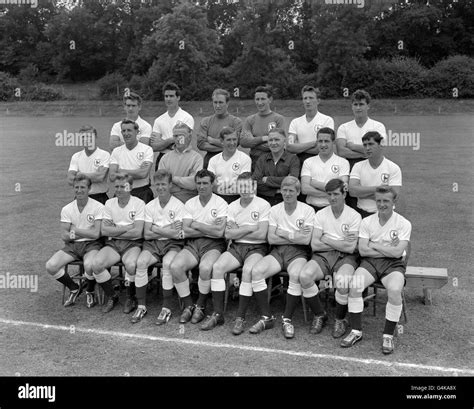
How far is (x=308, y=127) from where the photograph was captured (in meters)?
7.57

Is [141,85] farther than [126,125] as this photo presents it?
Yes

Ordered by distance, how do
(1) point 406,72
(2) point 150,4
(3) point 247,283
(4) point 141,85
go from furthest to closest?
(2) point 150,4 < (4) point 141,85 < (1) point 406,72 < (3) point 247,283

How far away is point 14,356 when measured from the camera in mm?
5660

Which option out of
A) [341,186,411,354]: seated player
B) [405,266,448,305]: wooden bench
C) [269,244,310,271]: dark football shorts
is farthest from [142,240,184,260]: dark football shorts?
[405,266,448,305]: wooden bench

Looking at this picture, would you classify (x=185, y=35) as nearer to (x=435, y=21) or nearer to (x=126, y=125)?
(x=435, y=21)

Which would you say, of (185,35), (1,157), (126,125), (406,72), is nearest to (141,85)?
(185,35)

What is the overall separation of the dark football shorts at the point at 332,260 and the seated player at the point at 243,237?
0.74 meters

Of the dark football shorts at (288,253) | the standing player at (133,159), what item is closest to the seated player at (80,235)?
the standing player at (133,159)

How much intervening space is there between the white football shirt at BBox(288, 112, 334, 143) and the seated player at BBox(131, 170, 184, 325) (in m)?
1.97

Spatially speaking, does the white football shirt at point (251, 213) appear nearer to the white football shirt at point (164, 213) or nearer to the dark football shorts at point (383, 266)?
the white football shirt at point (164, 213)

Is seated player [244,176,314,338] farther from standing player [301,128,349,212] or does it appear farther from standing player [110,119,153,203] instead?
standing player [110,119,153,203]

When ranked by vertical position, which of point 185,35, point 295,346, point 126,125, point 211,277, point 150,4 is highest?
point 150,4

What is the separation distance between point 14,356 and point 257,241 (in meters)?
3.12

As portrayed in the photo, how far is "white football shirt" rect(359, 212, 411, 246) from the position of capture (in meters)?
6.12
